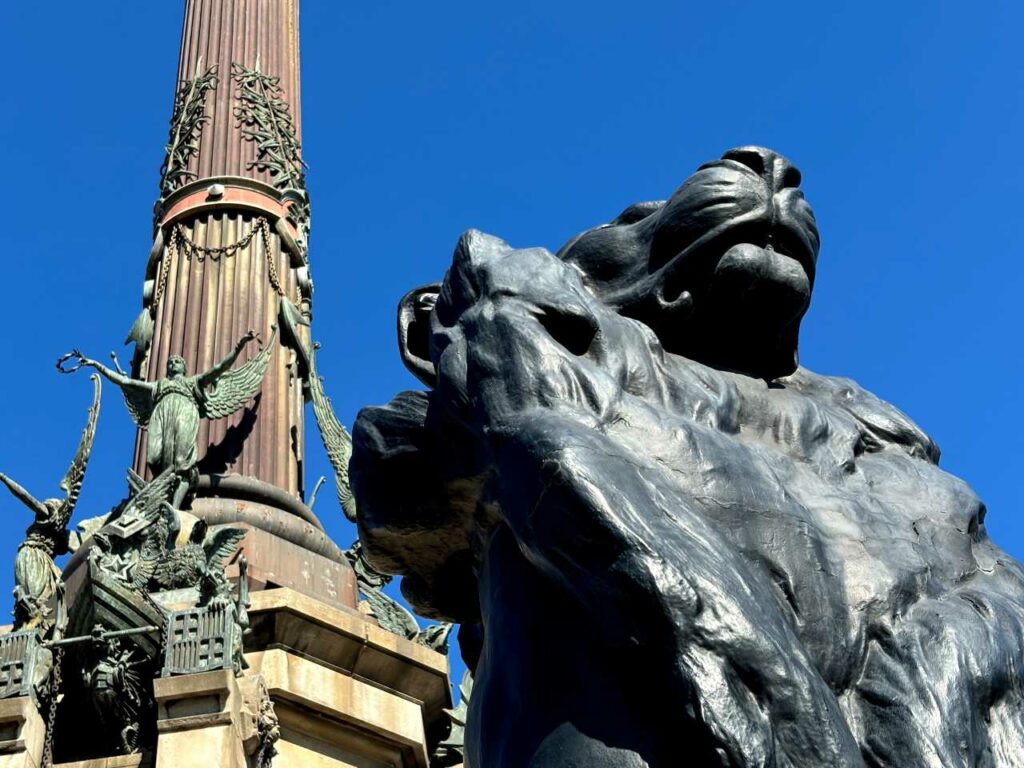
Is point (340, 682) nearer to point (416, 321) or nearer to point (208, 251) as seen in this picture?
point (208, 251)

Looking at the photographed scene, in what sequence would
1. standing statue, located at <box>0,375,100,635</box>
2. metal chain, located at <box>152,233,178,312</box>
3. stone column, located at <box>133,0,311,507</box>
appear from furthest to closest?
1. metal chain, located at <box>152,233,178,312</box>
2. stone column, located at <box>133,0,311,507</box>
3. standing statue, located at <box>0,375,100,635</box>

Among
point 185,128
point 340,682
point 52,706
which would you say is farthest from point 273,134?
point 340,682

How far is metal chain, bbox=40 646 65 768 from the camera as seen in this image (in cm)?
994

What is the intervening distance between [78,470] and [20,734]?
15.1 ft

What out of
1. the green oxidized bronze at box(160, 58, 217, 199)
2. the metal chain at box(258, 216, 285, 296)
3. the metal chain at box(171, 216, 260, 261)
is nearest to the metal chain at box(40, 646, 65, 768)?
the metal chain at box(258, 216, 285, 296)

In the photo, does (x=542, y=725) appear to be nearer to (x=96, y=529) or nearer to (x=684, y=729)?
(x=684, y=729)

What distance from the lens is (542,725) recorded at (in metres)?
1.79

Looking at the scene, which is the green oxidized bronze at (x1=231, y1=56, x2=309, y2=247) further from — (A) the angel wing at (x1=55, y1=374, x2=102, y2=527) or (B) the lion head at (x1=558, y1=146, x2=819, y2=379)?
(B) the lion head at (x1=558, y1=146, x2=819, y2=379)

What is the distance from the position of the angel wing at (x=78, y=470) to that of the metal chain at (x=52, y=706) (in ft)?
6.36

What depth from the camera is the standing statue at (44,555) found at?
1123cm

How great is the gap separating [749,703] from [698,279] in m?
0.75

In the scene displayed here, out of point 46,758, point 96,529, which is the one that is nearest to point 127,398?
point 96,529

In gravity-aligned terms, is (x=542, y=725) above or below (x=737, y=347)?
below

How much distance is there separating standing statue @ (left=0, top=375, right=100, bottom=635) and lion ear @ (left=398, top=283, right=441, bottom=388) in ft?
29.9
